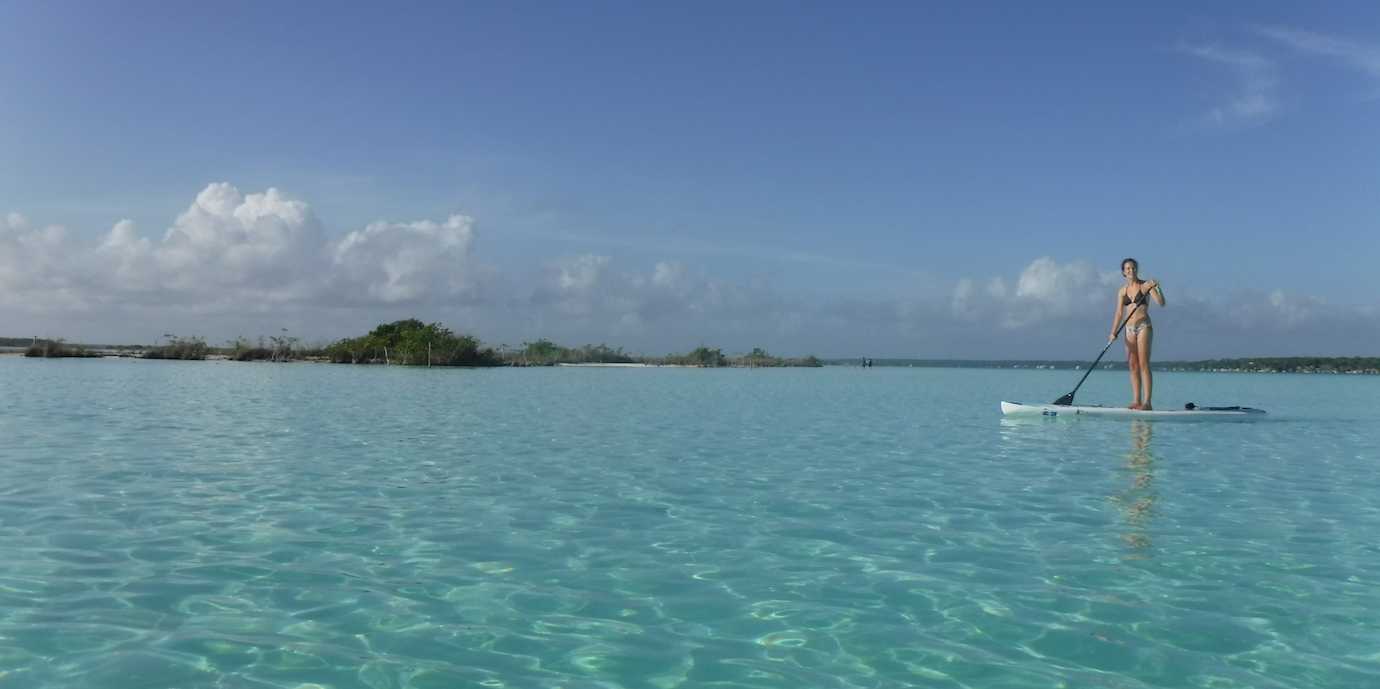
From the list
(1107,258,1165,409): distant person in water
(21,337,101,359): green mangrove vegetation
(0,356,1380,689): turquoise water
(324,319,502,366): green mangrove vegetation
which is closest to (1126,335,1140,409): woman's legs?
(1107,258,1165,409): distant person in water

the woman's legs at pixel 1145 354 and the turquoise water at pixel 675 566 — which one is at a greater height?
the woman's legs at pixel 1145 354

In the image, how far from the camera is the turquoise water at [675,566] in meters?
4.81

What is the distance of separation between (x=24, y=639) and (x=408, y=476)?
20.8 ft

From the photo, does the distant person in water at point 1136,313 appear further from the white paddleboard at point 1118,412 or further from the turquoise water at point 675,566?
the turquoise water at point 675,566

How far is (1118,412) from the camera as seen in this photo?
2109 cm

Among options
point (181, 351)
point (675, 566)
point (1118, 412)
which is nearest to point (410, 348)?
point (181, 351)

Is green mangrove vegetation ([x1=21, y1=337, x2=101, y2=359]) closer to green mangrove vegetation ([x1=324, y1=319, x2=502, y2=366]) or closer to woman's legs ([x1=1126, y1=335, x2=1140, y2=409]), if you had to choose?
green mangrove vegetation ([x1=324, y1=319, x2=502, y2=366])

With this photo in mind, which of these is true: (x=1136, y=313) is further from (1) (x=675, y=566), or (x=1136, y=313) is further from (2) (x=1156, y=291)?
(1) (x=675, y=566)

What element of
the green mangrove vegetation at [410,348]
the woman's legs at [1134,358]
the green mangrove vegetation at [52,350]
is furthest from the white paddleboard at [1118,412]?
the green mangrove vegetation at [52,350]

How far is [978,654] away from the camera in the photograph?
501cm

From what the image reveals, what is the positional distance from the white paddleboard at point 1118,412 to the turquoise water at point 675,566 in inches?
247

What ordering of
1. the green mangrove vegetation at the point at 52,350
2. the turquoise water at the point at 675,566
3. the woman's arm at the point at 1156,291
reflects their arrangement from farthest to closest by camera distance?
the green mangrove vegetation at the point at 52,350 → the woman's arm at the point at 1156,291 → the turquoise water at the point at 675,566

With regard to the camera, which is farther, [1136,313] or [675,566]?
[1136,313]

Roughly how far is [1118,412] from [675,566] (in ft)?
56.9
